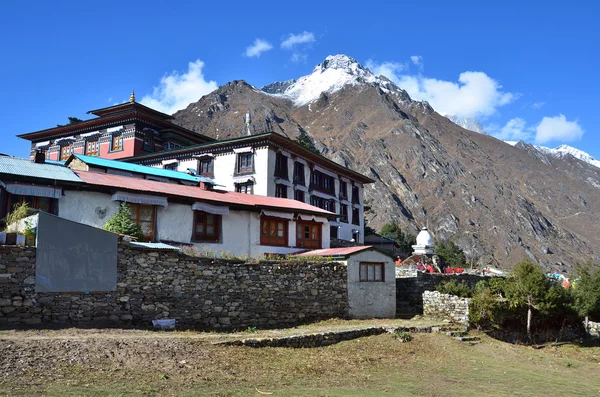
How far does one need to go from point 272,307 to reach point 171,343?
288 inches

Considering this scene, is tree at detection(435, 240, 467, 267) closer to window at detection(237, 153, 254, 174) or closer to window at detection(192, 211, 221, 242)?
window at detection(237, 153, 254, 174)

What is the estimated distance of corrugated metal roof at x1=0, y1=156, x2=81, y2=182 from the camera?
2311 cm

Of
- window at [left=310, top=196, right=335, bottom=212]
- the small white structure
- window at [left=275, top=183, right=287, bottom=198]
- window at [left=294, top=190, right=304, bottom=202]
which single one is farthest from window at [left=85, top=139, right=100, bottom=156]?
the small white structure

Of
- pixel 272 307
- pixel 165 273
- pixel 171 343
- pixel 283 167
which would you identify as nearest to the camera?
pixel 171 343

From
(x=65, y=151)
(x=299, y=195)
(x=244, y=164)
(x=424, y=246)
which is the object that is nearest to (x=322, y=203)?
(x=299, y=195)

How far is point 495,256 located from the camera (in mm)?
118000

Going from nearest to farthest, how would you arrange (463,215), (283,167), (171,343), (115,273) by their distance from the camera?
1. (171,343)
2. (115,273)
3. (283,167)
4. (463,215)

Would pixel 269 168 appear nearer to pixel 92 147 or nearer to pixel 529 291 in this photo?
pixel 92 147

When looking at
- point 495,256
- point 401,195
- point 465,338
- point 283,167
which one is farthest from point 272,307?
point 401,195

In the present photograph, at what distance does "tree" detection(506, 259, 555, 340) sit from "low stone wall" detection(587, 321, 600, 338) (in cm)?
571

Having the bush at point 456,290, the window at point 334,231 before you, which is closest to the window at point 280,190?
the window at point 334,231

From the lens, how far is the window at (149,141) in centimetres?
5688

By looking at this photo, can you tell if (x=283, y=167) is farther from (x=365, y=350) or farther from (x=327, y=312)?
(x=365, y=350)

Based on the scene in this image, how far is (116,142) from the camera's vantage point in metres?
57.2
